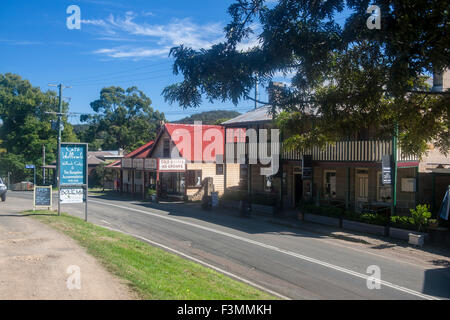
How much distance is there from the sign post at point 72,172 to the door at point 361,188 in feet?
46.6

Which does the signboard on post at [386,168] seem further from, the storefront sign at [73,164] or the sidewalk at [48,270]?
the storefront sign at [73,164]

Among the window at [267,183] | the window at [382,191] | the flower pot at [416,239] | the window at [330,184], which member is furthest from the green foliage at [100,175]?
the flower pot at [416,239]

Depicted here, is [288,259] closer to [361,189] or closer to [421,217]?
[421,217]

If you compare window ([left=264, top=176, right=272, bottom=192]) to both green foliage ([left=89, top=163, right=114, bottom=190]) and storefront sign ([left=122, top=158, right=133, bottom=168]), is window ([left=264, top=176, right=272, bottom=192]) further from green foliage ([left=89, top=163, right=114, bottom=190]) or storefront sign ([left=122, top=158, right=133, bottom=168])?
green foliage ([left=89, top=163, right=114, bottom=190])

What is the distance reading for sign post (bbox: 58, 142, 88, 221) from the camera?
16.5 meters

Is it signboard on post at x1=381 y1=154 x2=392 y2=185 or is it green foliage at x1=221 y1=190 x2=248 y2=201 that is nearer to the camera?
signboard on post at x1=381 y1=154 x2=392 y2=185

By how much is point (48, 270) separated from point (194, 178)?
2443 centimetres

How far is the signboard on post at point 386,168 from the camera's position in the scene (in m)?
16.7

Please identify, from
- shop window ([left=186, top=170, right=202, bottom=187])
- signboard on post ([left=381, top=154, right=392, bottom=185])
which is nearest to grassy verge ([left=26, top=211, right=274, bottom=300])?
signboard on post ([left=381, top=154, right=392, bottom=185])

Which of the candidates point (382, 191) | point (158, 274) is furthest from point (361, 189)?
point (158, 274)

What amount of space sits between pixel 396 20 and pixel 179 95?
16.9 feet

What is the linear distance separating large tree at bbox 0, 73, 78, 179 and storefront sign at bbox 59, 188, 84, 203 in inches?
1584

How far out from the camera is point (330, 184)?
22.5m
